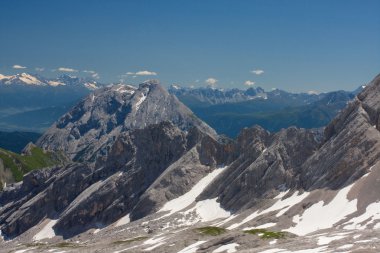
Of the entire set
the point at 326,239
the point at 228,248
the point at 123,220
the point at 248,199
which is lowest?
the point at 326,239

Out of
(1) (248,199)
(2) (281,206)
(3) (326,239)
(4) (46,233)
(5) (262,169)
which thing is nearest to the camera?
(3) (326,239)

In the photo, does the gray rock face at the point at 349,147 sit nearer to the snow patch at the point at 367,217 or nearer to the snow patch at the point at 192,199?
the snow patch at the point at 367,217

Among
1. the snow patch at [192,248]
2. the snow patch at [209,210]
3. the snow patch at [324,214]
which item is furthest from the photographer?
the snow patch at [209,210]

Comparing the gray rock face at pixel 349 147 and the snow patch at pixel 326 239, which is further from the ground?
the gray rock face at pixel 349 147

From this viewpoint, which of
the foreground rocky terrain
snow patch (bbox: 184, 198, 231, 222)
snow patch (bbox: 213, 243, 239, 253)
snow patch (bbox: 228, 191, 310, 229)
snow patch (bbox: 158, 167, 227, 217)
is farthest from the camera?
snow patch (bbox: 158, 167, 227, 217)

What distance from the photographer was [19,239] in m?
192

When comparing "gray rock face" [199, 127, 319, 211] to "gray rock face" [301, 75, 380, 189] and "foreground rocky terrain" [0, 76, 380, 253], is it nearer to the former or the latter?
"foreground rocky terrain" [0, 76, 380, 253]

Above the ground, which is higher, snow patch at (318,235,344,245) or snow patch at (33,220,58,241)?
snow patch at (33,220,58,241)

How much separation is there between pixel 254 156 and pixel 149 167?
46.3 metres

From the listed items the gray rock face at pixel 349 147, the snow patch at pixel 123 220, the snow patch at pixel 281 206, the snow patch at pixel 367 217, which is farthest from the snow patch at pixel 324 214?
the snow patch at pixel 123 220

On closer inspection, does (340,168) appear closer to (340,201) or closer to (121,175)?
→ (340,201)

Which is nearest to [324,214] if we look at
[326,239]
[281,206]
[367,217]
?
[367,217]

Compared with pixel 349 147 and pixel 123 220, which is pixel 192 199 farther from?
pixel 349 147

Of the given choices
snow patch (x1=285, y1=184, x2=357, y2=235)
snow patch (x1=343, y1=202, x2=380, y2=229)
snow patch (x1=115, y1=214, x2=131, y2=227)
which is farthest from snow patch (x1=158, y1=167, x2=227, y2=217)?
snow patch (x1=343, y1=202, x2=380, y2=229)
